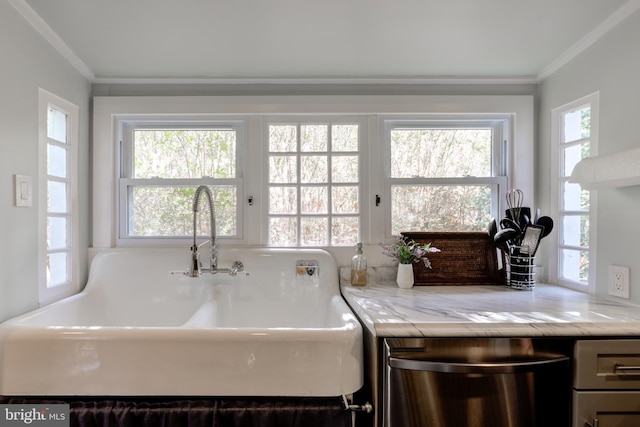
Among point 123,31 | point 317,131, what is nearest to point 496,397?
point 317,131

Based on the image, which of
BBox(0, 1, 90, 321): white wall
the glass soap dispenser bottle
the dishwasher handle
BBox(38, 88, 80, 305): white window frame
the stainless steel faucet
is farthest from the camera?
the glass soap dispenser bottle

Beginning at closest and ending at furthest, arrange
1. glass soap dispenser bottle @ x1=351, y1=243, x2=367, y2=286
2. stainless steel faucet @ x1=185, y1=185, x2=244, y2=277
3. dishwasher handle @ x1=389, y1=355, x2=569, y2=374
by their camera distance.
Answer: dishwasher handle @ x1=389, y1=355, x2=569, y2=374 → stainless steel faucet @ x1=185, y1=185, x2=244, y2=277 → glass soap dispenser bottle @ x1=351, y1=243, x2=367, y2=286

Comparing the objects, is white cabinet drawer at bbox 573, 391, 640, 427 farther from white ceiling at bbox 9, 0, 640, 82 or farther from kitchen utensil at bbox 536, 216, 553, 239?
white ceiling at bbox 9, 0, 640, 82

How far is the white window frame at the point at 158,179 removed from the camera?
1775 mm

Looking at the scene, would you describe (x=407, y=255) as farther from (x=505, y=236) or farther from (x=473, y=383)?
(x=473, y=383)

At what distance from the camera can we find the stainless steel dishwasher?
3.15 feet

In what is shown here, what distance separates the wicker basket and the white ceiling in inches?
35.1

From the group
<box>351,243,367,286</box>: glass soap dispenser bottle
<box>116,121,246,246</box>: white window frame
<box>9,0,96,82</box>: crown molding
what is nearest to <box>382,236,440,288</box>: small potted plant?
<box>351,243,367,286</box>: glass soap dispenser bottle

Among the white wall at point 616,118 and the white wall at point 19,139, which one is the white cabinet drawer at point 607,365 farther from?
the white wall at point 19,139

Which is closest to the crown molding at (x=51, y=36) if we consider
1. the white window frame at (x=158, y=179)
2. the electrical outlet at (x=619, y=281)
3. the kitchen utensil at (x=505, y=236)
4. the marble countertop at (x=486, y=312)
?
the white window frame at (x=158, y=179)

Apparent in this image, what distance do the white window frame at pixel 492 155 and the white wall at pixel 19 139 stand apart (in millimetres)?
1656

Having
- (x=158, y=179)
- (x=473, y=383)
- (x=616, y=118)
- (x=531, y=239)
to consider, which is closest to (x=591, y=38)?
(x=616, y=118)

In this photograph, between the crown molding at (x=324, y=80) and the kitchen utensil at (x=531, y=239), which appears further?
the crown molding at (x=324, y=80)

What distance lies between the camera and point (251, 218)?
1770mm
